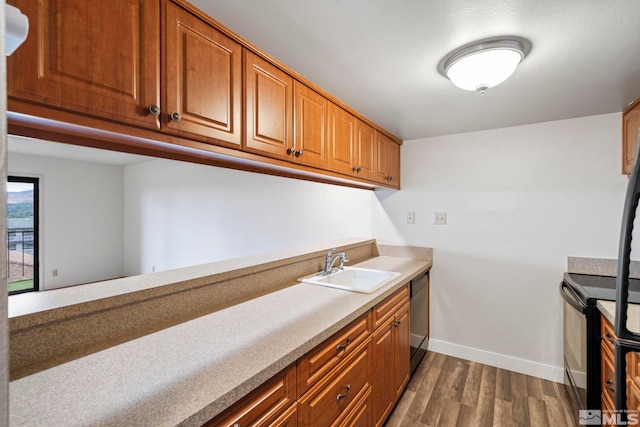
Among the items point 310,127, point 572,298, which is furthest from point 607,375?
point 310,127

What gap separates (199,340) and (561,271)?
2736mm

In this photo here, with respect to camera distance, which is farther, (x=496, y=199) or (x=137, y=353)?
(x=496, y=199)

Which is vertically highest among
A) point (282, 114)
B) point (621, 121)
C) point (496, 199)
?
point (621, 121)

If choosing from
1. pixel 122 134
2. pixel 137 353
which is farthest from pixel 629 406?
pixel 122 134

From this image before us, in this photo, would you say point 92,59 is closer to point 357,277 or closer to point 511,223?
point 357,277

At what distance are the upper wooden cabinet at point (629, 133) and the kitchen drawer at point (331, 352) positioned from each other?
206 centimetres

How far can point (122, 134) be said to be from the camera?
0.91m

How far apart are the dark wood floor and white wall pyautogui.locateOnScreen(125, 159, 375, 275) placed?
1535mm

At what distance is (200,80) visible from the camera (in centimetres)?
109

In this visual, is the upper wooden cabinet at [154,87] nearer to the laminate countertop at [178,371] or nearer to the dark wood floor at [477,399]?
the laminate countertop at [178,371]

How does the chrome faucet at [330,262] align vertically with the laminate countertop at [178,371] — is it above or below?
above

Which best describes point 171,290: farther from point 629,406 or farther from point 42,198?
point 42,198

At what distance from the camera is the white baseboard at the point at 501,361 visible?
2434 mm

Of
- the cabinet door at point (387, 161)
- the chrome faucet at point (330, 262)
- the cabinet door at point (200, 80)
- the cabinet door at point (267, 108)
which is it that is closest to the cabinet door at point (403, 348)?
the chrome faucet at point (330, 262)
